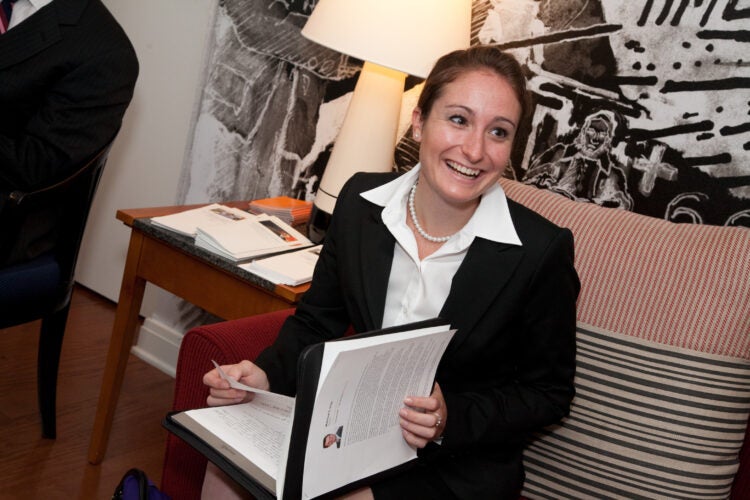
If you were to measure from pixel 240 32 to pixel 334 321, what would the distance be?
4.55ft

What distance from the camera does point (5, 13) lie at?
1998 mm

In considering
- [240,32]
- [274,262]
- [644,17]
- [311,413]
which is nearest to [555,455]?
[311,413]

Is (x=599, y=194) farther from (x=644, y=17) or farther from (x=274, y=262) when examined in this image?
(x=274, y=262)

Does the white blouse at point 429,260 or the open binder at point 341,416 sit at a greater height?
the white blouse at point 429,260

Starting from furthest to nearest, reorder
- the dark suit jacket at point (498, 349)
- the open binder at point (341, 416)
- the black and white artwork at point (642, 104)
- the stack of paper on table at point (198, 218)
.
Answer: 1. the stack of paper on table at point (198, 218)
2. the black and white artwork at point (642, 104)
3. the dark suit jacket at point (498, 349)
4. the open binder at point (341, 416)

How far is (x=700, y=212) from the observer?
1.77 m

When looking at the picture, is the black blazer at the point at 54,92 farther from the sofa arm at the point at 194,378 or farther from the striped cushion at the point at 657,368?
the striped cushion at the point at 657,368

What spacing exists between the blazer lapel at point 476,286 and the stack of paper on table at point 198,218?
2.69 ft

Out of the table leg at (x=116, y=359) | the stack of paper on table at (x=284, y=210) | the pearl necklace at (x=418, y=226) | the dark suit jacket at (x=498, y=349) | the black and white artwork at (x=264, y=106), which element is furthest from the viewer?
the black and white artwork at (x=264, y=106)

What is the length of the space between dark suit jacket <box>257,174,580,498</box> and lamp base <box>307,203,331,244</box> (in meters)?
0.67

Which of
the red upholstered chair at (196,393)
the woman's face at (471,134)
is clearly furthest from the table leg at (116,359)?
the woman's face at (471,134)

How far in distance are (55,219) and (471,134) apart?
1.17m

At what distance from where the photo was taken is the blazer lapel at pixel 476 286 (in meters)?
1.38

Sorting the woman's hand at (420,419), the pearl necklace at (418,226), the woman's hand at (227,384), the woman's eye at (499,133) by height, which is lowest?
the woman's hand at (227,384)
